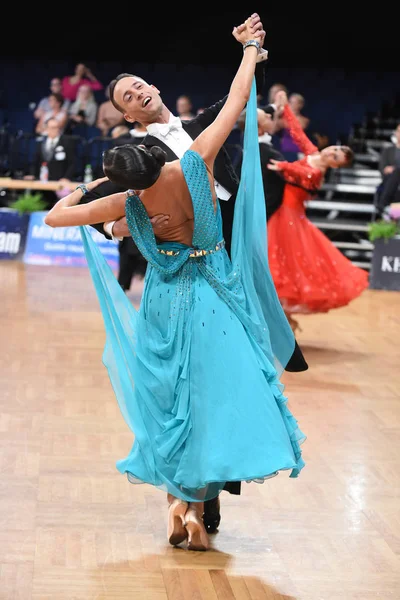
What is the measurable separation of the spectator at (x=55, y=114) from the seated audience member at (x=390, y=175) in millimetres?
3531

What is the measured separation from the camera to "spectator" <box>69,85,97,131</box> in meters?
11.4

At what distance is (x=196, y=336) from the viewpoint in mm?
2939

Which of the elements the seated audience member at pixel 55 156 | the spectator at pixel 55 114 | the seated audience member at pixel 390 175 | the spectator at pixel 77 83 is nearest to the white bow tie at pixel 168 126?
the seated audience member at pixel 390 175

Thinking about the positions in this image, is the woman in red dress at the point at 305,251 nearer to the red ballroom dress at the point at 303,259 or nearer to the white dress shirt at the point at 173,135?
the red ballroom dress at the point at 303,259

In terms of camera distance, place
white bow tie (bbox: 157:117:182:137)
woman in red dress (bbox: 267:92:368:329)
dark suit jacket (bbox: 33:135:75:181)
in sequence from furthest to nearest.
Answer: dark suit jacket (bbox: 33:135:75:181) → woman in red dress (bbox: 267:92:368:329) → white bow tie (bbox: 157:117:182:137)

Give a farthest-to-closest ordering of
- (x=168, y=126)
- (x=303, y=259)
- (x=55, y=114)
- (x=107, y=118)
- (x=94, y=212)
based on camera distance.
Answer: (x=107, y=118)
(x=55, y=114)
(x=303, y=259)
(x=168, y=126)
(x=94, y=212)

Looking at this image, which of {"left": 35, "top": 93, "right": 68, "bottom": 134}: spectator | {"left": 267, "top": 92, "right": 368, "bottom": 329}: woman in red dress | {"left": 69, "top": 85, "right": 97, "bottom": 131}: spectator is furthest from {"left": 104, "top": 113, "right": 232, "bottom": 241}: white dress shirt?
{"left": 69, "top": 85, "right": 97, "bottom": 131}: spectator

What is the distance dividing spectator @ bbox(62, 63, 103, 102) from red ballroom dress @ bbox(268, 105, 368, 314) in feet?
19.6

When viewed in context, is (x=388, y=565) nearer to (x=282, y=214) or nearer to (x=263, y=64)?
(x=263, y=64)

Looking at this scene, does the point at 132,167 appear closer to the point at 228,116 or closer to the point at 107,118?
the point at 228,116

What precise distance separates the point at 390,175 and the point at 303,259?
398 cm

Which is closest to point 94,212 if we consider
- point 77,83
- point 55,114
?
point 55,114

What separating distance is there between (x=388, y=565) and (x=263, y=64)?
1.64m

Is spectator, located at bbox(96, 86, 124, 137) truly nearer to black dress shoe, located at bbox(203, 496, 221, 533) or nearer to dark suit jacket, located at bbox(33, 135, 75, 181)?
dark suit jacket, located at bbox(33, 135, 75, 181)
